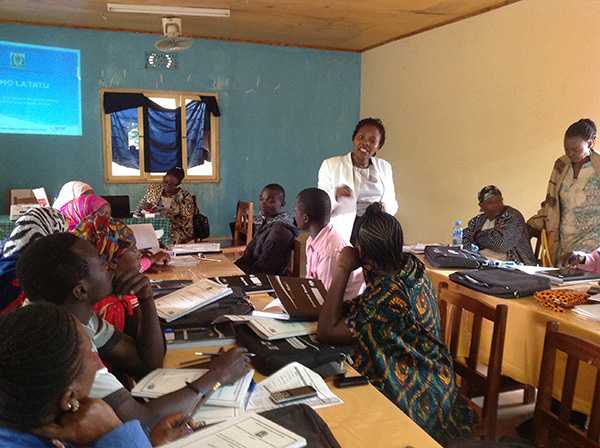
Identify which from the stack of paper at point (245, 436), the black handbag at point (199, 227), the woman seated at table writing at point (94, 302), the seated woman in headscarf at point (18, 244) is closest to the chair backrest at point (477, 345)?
Answer: the woman seated at table writing at point (94, 302)

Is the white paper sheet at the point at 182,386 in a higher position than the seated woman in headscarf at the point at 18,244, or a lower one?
lower

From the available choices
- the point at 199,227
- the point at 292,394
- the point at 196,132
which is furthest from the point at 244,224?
the point at 292,394

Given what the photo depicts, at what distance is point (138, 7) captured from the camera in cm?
464

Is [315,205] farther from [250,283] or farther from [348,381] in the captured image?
[348,381]

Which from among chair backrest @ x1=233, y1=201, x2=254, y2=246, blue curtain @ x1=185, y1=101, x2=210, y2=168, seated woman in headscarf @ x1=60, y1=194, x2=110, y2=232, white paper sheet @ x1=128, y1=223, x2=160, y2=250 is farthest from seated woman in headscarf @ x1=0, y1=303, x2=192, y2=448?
blue curtain @ x1=185, y1=101, x2=210, y2=168

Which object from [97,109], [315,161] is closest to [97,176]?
[97,109]

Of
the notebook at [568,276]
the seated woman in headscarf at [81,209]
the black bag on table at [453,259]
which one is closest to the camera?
the notebook at [568,276]

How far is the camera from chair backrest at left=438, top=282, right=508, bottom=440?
195 cm

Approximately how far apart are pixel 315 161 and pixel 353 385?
5.79 meters

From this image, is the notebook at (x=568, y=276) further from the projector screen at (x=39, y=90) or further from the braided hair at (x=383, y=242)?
the projector screen at (x=39, y=90)

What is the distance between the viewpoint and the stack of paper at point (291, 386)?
127 cm

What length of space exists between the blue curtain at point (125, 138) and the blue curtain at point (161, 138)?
12cm

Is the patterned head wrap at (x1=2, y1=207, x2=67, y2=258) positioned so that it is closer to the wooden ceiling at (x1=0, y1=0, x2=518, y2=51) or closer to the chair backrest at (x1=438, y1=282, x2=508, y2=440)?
the chair backrest at (x1=438, y1=282, x2=508, y2=440)

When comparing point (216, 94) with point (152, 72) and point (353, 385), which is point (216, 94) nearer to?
point (152, 72)
